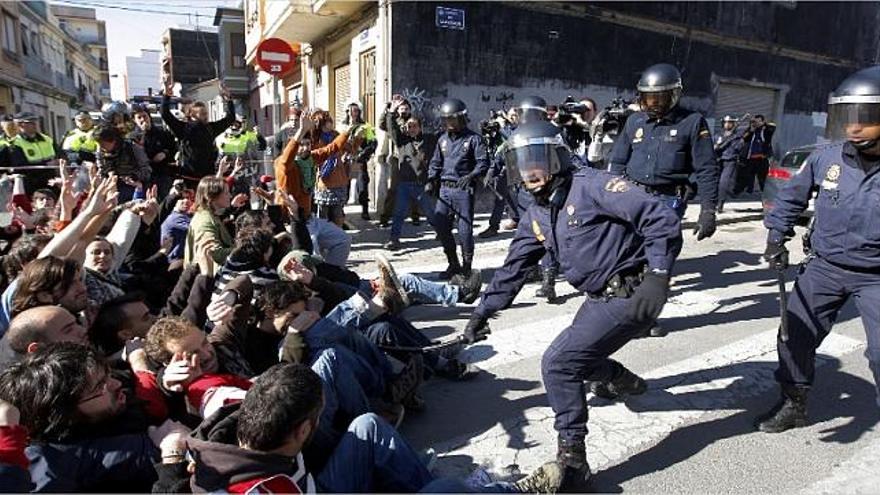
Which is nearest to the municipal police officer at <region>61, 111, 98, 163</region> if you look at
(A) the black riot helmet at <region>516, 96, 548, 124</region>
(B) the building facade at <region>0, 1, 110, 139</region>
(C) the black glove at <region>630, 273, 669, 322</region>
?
(A) the black riot helmet at <region>516, 96, 548, 124</region>

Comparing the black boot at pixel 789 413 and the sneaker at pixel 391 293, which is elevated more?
the sneaker at pixel 391 293

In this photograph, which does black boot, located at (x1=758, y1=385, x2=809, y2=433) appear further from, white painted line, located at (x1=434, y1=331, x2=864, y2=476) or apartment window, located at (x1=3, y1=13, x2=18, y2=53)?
apartment window, located at (x1=3, y1=13, x2=18, y2=53)

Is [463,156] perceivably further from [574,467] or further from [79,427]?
[79,427]

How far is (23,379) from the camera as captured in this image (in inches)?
77.8

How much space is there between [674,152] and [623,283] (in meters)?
2.52

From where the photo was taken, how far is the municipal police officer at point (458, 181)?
6363 mm

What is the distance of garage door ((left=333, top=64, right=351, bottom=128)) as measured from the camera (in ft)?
45.1

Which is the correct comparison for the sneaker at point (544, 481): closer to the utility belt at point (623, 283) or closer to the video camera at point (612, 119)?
the utility belt at point (623, 283)

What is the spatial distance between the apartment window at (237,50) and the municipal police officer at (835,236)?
99.2ft

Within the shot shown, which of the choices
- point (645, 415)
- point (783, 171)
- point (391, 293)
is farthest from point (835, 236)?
point (783, 171)

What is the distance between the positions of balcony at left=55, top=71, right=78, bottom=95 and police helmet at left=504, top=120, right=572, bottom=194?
44.8 m

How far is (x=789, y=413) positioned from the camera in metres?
3.32

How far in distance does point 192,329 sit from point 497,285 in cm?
153

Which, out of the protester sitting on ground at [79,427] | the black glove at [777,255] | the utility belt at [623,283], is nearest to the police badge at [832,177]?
the black glove at [777,255]
